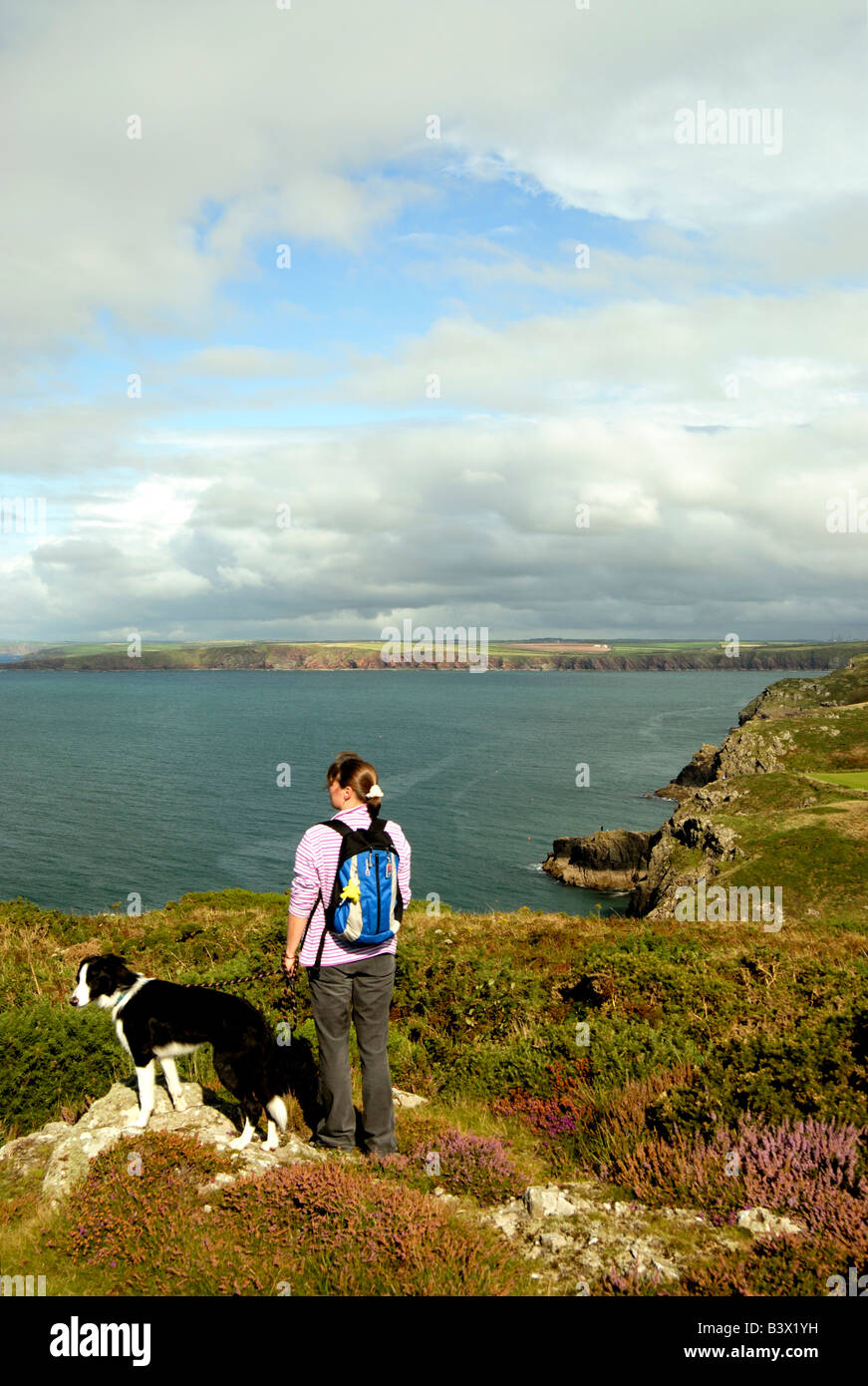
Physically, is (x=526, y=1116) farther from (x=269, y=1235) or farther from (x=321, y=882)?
(x=321, y=882)

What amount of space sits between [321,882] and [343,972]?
826 mm

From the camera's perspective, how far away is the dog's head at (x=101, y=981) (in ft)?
23.0

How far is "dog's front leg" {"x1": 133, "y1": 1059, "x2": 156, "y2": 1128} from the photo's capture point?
7.00 meters

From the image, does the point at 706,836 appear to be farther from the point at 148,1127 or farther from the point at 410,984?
the point at 148,1127

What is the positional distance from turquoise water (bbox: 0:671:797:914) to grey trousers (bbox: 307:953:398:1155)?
144 ft

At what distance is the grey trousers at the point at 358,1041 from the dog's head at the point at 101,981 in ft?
6.46

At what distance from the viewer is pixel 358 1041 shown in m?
6.64

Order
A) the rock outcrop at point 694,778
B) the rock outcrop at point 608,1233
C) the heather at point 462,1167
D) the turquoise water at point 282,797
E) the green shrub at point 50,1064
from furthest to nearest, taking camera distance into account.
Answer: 1. the rock outcrop at point 694,778
2. the turquoise water at point 282,797
3. the green shrub at point 50,1064
4. the heather at point 462,1167
5. the rock outcrop at point 608,1233

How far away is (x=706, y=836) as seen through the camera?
136 feet

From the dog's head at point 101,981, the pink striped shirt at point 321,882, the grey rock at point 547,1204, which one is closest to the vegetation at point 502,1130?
the grey rock at point 547,1204

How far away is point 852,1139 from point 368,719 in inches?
6227

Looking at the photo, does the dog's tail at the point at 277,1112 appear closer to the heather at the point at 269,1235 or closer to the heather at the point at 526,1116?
the heather at the point at 269,1235
